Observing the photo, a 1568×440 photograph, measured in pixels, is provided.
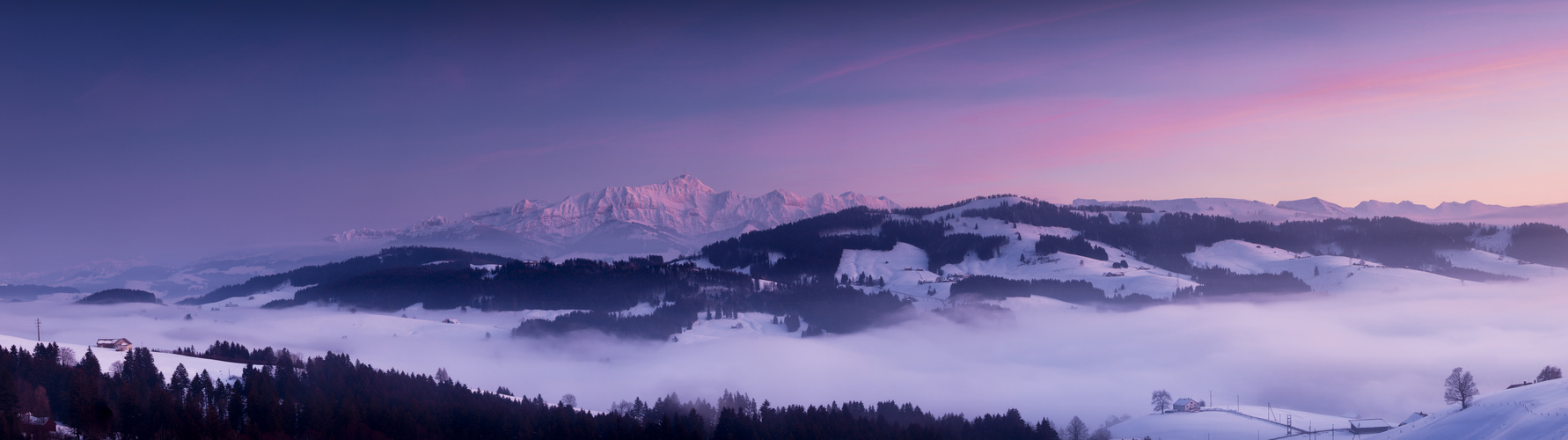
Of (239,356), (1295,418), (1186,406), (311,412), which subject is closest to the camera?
(311,412)

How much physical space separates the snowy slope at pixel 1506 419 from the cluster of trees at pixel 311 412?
38546 mm

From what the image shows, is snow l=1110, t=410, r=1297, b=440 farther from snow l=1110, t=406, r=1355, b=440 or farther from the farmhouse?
the farmhouse

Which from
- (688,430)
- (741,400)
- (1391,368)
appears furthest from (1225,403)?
(688,430)

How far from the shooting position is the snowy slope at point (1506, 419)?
73.2 meters

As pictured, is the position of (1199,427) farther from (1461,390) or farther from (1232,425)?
(1461,390)

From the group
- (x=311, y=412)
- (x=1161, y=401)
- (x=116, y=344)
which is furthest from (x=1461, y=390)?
(x=116, y=344)

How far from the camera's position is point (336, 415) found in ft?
291

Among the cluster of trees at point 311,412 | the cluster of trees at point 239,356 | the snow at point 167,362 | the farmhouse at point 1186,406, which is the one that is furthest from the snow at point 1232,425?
the cluster of trees at point 239,356

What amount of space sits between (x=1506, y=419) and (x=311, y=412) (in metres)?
113

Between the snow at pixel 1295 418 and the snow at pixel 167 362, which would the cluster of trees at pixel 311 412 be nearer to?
the snow at pixel 167 362

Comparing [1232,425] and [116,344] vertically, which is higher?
[116,344]

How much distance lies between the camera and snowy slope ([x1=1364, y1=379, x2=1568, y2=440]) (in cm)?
7325

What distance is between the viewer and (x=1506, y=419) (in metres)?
80.4

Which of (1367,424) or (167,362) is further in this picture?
(1367,424)
